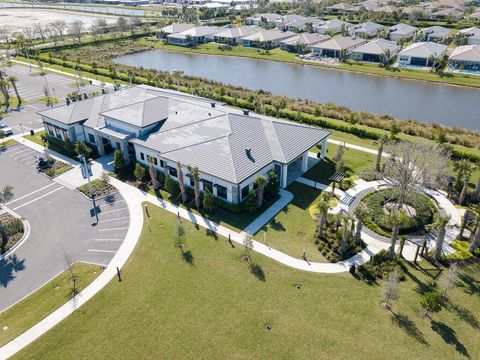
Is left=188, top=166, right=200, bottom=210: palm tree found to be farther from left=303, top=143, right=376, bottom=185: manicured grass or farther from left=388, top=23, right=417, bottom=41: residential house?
left=388, top=23, right=417, bottom=41: residential house

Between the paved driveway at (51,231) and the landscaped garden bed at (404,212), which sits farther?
the landscaped garden bed at (404,212)

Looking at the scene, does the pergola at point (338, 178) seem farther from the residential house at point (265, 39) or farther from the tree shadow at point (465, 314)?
the residential house at point (265, 39)

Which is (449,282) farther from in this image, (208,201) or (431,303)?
(208,201)

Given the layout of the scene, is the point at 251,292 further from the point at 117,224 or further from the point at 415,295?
the point at 117,224

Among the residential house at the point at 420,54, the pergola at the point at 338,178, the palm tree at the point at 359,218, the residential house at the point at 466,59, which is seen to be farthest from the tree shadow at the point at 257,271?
the residential house at the point at 466,59

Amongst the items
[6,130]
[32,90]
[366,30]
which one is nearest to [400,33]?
[366,30]

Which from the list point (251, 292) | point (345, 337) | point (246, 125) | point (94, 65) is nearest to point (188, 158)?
point (246, 125)
